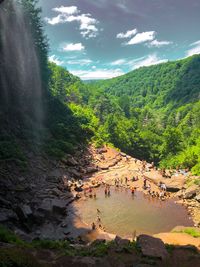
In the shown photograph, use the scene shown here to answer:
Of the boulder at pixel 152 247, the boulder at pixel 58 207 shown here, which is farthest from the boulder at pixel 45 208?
the boulder at pixel 152 247

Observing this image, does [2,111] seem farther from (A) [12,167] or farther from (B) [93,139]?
(B) [93,139]

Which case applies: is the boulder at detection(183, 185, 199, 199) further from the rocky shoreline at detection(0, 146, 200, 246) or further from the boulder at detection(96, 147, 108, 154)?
the boulder at detection(96, 147, 108, 154)

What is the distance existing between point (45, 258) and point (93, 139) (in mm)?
49032

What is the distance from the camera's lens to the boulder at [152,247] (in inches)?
717

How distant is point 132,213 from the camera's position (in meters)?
36.1

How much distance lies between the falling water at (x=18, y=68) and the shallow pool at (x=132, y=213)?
22275mm

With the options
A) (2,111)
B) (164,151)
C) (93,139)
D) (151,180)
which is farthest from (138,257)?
(164,151)

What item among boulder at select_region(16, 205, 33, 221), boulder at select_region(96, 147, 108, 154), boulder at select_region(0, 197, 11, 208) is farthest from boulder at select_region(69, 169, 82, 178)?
boulder at select_region(16, 205, 33, 221)

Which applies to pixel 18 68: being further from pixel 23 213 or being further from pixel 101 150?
pixel 23 213

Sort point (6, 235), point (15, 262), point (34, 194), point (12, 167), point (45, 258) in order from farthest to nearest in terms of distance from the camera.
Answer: point (12, 167) → point (34, 194) → point (6, 235) → point (45, 258) → point (15, 262)

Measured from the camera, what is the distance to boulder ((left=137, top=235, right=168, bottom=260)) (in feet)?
59.8

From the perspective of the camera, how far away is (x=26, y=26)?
222 feet

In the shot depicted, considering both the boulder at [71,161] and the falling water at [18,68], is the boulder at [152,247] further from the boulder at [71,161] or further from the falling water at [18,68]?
the falling water at [18,68]

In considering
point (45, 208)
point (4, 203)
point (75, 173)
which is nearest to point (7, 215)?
point (4, 203)
